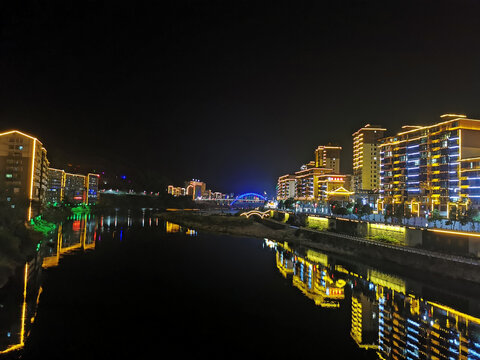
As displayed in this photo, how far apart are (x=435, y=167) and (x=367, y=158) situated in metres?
26.8

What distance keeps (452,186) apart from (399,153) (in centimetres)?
948

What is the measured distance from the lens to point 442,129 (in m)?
36.0

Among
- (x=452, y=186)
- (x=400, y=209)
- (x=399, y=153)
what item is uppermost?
(x=399, y=153)

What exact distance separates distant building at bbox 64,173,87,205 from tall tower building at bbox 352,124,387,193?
185 ft

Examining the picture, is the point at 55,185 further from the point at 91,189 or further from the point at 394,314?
the point at 394,314

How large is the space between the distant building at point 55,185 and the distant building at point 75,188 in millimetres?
8294

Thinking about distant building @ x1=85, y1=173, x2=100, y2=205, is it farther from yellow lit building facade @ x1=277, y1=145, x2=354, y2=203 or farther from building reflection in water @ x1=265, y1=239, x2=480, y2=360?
building reflection in water @ x1=265, y1=239, x2=480, y2=360

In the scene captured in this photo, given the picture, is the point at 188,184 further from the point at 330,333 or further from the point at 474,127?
the point at 330,333

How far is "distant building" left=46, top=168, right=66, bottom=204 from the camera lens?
59.3 m

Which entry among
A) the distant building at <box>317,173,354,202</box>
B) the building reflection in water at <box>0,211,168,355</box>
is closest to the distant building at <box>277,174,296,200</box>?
the distant building at <box>317,173,354,202</box>

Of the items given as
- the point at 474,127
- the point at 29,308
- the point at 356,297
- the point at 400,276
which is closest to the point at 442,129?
the point at 474,127

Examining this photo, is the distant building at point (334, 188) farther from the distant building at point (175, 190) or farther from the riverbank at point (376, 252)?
the distant building at point (175, 190)

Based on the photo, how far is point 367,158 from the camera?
63469mm

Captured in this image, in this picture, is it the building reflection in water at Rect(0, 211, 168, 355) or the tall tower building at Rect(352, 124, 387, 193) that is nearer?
the building reflection in water at Rect(0, 211, 168, 355)
